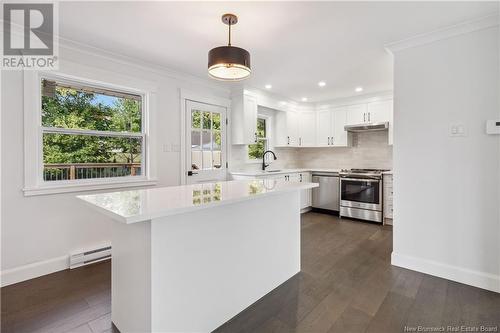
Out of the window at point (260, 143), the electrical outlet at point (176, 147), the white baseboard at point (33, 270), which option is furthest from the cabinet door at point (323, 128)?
the white baseboard at point (33, 270)

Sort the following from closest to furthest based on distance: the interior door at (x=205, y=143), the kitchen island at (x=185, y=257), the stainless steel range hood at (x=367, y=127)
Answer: the kitchen island at (x=185, y=257) → the interior door at (x=205, y=143) → the stainless steel range hood at (x=367, y=127)

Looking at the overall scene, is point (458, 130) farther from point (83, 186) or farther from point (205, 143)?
point (83, 186)

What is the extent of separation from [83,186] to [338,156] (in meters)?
4.71

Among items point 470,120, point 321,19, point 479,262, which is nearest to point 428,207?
point 479,262

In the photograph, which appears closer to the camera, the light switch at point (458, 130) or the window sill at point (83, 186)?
the light switch at point (458, 130)

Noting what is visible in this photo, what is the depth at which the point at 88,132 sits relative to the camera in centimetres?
286

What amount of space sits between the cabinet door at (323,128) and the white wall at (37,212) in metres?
3.49

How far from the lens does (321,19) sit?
219cm

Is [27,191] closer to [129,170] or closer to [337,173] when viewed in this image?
[129,170]

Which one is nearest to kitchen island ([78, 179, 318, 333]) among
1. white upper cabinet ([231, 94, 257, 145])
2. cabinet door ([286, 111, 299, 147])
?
white upper cabinet ([231, 94, 257, 145])

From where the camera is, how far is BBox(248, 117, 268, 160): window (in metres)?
5.05

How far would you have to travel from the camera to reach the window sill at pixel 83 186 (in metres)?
2.49

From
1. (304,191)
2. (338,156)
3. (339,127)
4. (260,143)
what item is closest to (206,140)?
(260,143)

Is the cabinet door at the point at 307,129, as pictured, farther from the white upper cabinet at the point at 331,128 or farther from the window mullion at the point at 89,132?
the window mullion at the point at 89,132
